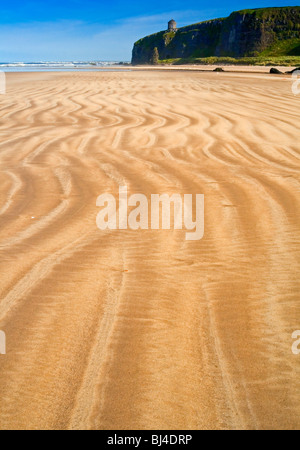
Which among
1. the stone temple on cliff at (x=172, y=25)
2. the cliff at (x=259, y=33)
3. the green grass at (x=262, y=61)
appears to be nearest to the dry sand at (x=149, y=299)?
the green grass at (x=262, y=61)

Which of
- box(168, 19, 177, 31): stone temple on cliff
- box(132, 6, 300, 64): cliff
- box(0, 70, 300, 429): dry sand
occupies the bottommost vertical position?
Answer: box(0, 70, 300, 429): dry sand

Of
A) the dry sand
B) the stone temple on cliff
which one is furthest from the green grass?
the stone temple on cliff

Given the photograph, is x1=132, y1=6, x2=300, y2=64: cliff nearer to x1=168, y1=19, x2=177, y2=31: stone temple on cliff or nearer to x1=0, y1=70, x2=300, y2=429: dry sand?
x1=168, y1=19, x2=177, y2=31: stone temple on cliff

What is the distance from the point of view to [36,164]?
3559 mm

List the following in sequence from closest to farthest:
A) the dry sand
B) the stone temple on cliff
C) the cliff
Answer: the dry sand → the cliff → the stone temple on cliff

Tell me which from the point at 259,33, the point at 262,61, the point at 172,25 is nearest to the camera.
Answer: the point at 262,61

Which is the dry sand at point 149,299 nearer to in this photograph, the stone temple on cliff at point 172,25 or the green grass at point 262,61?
the green grass at point 262,61

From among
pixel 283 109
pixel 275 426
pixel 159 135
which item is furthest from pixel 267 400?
pixel 283 109

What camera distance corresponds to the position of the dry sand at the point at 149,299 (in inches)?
44.4

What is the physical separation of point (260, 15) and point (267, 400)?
8090cm

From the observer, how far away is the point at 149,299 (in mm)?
1625

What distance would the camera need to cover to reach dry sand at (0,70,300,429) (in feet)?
3.70

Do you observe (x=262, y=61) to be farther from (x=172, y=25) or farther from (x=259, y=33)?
(x=172, y=25)

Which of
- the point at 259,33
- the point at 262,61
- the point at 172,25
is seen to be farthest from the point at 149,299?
the point at 172,25
